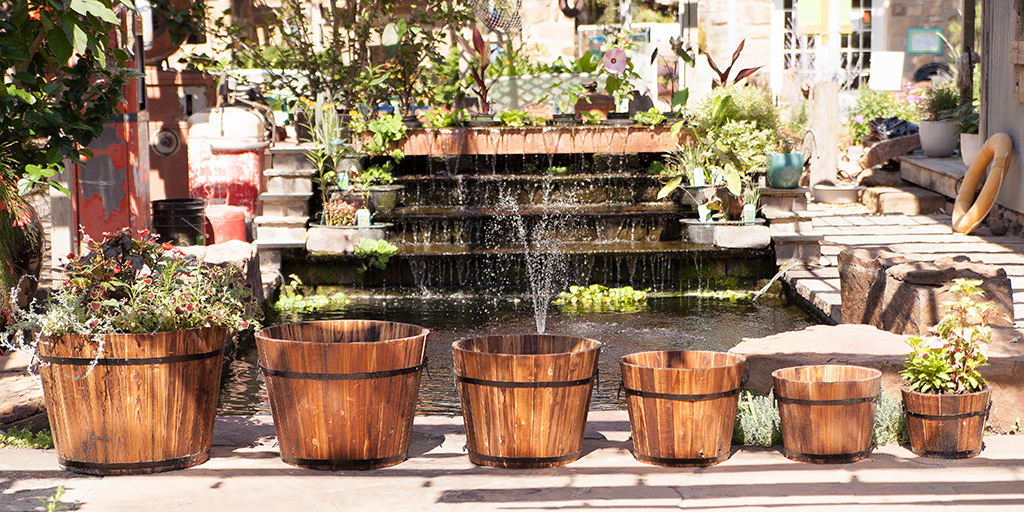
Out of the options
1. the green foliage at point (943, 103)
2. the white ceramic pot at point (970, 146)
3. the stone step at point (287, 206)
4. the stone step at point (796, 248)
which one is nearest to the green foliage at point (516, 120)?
the stone step at point (287, 206)

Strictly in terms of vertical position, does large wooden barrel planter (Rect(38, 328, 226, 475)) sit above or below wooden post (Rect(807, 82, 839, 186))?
below

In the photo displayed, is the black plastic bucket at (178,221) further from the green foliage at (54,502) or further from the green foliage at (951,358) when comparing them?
the green foliage at (951,358)

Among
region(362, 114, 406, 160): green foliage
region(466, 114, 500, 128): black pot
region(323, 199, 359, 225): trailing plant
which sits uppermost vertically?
region(466, 114, 500, 128): black pot

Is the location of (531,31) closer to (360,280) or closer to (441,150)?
(441,150)

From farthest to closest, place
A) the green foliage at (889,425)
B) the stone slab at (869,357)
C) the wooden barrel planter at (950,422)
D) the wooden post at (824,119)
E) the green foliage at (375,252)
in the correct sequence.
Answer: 1. the wooden post at (824,119)
2. the green foliage at (375,252)
3. the stone slab at (869,357)
4. the green foliage at (889,425)
5. the wooden barrel planter at (950,422)

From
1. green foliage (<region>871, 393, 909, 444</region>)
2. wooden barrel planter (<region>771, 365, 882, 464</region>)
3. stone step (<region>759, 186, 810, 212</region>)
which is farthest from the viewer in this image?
stone step (<region>759, 186, 810, 212</region>)

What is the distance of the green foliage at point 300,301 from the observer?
8.48m

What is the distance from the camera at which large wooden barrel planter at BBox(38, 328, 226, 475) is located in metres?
3.64

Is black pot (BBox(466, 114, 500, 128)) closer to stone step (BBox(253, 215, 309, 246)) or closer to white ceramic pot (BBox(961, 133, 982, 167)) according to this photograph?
stone step (BBox(253, 215, 309, 246))

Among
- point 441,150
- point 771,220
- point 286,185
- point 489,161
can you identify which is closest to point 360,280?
point 286,185

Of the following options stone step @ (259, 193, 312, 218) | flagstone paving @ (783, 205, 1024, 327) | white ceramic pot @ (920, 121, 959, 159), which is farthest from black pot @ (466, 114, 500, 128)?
white ceramic pot @ (920, 121, 959, 159)

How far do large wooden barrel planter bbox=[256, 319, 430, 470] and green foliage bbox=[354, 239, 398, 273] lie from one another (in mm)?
5196

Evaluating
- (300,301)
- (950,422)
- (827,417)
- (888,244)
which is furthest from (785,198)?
(827,417)

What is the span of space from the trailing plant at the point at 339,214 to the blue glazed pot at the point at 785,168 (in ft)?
12.9
